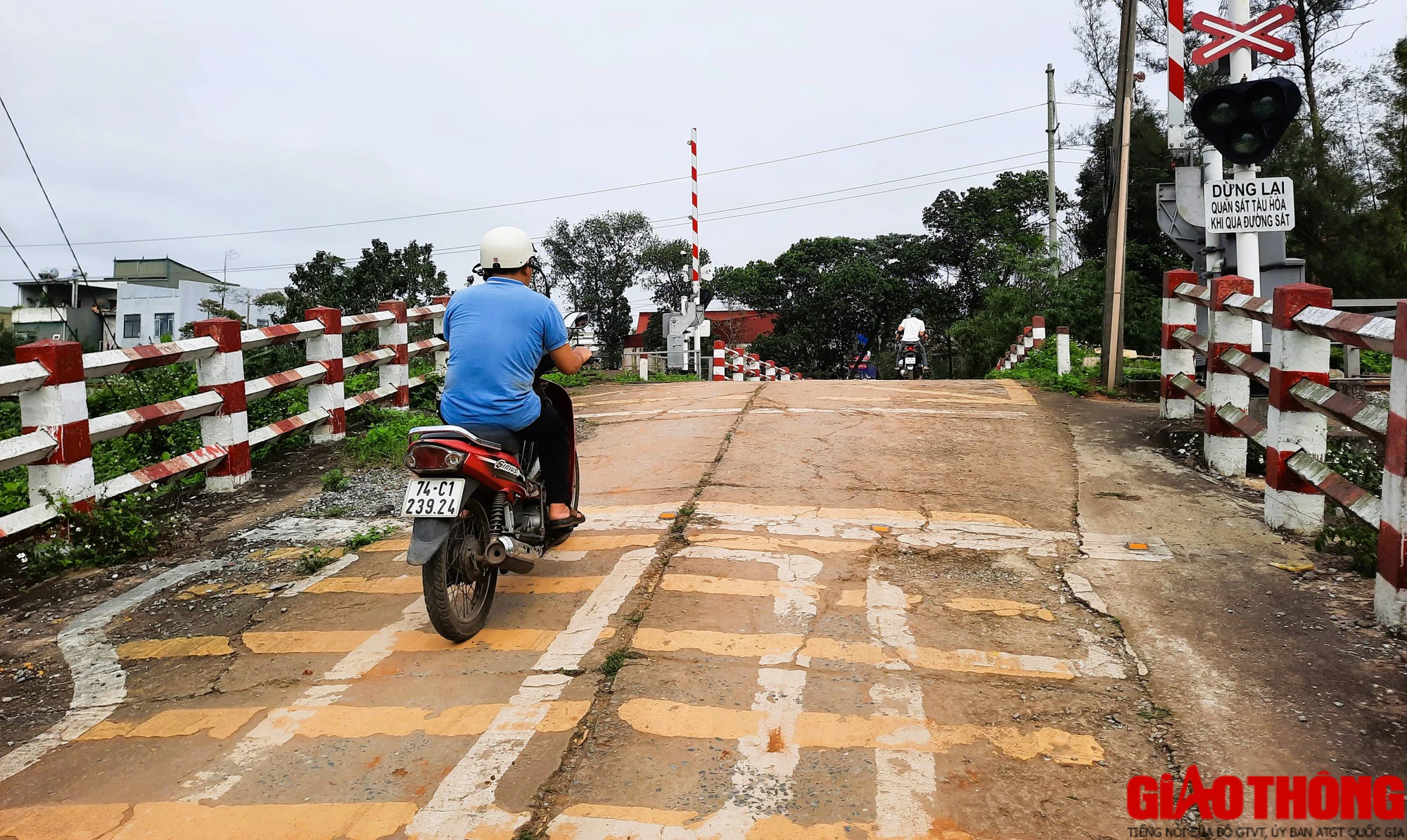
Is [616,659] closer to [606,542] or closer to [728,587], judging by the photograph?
[728,587]

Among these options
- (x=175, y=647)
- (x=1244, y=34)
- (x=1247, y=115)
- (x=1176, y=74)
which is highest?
(x=1176, y=74)

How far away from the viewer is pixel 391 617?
460 cm

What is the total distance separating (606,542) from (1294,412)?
3.73 metres

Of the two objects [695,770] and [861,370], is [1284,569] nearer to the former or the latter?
[695,770]

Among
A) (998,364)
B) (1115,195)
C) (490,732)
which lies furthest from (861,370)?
(490,732)

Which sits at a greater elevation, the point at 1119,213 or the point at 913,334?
the point at 1119,213

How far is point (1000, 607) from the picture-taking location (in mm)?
4441

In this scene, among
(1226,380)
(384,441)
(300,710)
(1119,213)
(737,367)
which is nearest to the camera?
(300,710)

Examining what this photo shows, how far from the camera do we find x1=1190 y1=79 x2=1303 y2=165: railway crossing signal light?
26.7 ft

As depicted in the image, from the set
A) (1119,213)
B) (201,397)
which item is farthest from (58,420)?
(1119,213)

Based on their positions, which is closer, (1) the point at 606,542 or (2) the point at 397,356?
(1) the point at 606,542

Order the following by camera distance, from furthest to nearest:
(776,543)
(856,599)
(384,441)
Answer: (384,441) → (776,543) → (856,599)

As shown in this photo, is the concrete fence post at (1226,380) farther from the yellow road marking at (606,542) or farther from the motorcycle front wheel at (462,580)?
the motorcycle front wheel at (462,580)

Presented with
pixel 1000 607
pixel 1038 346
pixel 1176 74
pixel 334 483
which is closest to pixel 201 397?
pixel 334 483
